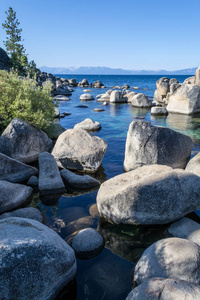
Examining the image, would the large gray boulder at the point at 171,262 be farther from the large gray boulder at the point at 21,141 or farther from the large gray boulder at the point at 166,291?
the large gray boulder at the point at 21,141

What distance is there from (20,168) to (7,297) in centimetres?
688

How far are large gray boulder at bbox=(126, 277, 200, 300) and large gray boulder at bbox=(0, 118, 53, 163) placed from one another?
9420 mm

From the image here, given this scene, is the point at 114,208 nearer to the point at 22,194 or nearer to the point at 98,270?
the point at 98,270

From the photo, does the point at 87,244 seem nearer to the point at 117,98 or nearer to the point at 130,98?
the point at 117,98

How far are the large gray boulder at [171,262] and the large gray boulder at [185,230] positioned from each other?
1447mm

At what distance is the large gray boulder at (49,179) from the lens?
955 cm

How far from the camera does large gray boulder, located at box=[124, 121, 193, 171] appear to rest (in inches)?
434

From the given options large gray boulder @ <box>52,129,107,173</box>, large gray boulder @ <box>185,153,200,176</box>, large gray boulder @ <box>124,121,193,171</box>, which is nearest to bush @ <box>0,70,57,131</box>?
large gray boulder @ <box>52,129,107,173</box>

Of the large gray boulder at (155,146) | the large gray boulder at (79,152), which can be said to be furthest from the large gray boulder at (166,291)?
the large gray boulder at (79,152)

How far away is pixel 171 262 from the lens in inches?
192

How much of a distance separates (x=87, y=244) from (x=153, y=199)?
238 centimetres

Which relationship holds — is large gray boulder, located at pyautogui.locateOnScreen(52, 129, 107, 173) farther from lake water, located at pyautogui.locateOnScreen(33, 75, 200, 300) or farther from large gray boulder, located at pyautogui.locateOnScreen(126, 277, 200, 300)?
large gray boulder, located at pyautogui.locateOnScreen(126, 277, 200, 300)

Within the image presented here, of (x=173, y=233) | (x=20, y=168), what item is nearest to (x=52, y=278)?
(x=173, y=233)

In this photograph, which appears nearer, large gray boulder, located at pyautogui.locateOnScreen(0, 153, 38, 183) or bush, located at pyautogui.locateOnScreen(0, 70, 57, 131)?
large gray boulder, located at pyautogui.locateOnScreen(0, 153, 38, 183)
